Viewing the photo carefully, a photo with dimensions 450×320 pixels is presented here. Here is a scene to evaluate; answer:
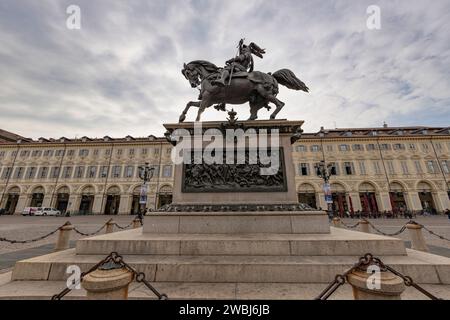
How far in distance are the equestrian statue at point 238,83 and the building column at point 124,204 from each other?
118 feet

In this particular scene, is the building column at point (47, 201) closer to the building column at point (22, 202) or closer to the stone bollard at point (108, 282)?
the building column at point (22, 202)

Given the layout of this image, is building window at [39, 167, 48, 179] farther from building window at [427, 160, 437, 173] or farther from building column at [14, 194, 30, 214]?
building window at [427, 160, 437, 173]

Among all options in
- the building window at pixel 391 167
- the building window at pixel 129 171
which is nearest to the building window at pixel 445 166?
the building window at pixel 391 167

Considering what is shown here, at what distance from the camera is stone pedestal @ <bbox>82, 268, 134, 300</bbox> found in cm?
198

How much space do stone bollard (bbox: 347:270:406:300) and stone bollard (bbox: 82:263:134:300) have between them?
226cm

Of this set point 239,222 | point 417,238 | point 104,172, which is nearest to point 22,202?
point 104,172

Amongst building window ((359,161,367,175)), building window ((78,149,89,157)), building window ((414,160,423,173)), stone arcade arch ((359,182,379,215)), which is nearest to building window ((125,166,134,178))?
building window ((78,149,89,157))

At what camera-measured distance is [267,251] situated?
4117mm

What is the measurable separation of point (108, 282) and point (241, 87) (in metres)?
6.28

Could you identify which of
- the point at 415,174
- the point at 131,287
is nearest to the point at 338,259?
the point at 131,287

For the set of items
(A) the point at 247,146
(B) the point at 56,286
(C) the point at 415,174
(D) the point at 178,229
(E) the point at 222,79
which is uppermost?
(C) the point at 415,174

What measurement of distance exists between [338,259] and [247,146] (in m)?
3.54
